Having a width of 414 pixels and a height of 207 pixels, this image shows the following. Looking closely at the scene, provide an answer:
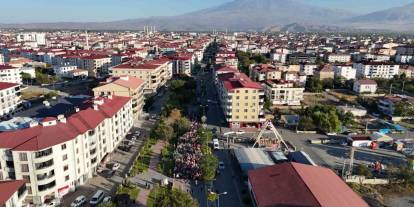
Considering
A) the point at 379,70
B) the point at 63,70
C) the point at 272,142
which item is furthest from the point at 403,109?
the point at 63,70

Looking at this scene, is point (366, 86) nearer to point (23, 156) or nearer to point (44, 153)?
point (44, 153)

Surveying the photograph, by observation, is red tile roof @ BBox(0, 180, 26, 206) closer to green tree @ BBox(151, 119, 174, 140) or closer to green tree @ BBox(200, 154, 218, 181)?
green tree @ BBox(200, 154, 218, 181)

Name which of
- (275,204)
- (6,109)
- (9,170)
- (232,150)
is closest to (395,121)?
(232,150)

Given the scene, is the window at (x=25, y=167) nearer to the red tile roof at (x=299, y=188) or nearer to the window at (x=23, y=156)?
the window at (x=23, y=156)

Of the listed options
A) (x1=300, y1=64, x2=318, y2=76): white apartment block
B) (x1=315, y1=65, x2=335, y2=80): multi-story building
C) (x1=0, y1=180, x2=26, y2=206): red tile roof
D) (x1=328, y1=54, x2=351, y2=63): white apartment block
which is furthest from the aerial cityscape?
(x1=328, y1=54, x2=351, y2=63): white apartment block

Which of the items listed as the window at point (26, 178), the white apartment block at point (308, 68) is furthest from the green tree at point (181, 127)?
the white apartment block at point (308, 68)
